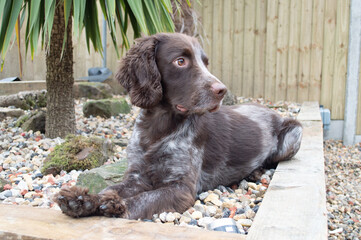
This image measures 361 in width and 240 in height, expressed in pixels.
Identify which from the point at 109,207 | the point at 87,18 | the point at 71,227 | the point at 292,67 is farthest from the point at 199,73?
the point at 292,67

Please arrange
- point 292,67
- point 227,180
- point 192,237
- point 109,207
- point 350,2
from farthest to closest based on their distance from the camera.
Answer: point 292,67, point 350,2, point 227,180, point 109,207, point 192,237

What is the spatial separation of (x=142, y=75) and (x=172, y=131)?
0.42 metres

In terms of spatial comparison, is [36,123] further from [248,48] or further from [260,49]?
[260,49]

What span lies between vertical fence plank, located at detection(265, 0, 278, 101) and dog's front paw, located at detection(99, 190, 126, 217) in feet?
18.2

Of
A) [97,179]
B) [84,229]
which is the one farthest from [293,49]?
[84,229]

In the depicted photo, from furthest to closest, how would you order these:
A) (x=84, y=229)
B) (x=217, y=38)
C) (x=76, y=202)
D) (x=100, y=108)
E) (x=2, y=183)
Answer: (x=217, y=38) < (x=100, y=108) < (x=2, y=183) < (x=76, y=202) < (x=84, y=229)

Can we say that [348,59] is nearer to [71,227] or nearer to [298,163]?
[298,163]

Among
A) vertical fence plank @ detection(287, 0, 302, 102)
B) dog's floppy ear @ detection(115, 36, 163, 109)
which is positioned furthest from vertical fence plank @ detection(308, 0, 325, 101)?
dog's floppy ear @ detection(115, 36, 163, 109)

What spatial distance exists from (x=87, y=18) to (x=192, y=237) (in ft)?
10.7

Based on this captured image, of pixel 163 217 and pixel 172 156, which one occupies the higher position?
pixel 172 156

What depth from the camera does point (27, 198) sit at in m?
2.64

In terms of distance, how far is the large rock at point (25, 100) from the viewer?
5824 millimetres

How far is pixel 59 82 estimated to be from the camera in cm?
402

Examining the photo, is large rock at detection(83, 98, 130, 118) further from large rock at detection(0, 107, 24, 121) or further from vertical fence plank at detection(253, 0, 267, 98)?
vertical fence plank at detection(253, 0, 267, 98)
